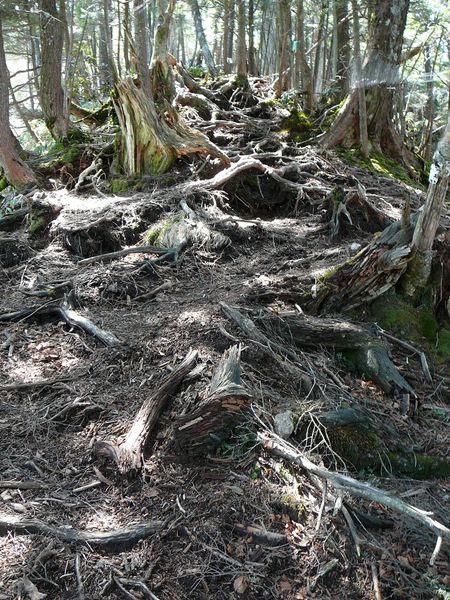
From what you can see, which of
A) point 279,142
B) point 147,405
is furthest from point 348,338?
point 279,142

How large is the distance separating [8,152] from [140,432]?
635cm

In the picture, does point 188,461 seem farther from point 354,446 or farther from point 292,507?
point 354,446

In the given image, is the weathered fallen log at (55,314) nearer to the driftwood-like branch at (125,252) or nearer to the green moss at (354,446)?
the driftwood-like branch at (125,252)

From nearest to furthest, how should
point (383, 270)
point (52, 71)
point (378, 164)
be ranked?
point (383, 270), point (378, 164), point (52, 71)

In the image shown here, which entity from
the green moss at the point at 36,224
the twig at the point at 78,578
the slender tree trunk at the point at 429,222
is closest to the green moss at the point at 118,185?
the green moss at the point at 36,224

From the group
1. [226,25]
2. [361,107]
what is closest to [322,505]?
[361,107]

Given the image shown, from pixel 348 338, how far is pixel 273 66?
27.1 metres

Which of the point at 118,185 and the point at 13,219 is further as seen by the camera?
the point at 118,185

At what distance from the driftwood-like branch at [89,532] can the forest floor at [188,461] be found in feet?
0.09

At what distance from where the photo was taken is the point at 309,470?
10.6ft

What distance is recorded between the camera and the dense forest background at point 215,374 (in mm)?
2926

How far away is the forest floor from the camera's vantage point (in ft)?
9.30

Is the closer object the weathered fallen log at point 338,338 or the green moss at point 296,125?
the weathered fallen log at point 338,338

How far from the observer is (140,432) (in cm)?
349
